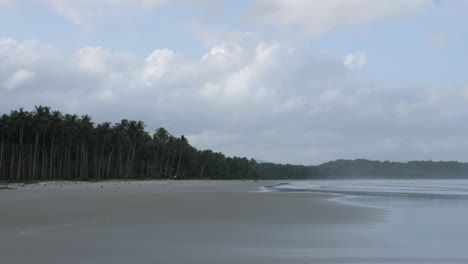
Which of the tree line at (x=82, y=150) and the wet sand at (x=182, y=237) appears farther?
the tree line at (x=82, y=150)

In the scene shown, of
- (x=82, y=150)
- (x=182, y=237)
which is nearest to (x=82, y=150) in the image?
(x=82, y=150)

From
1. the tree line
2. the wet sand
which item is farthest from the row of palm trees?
the wet sand

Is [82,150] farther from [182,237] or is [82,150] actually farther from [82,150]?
[182,237]

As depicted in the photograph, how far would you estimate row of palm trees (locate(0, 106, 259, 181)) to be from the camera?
271ft

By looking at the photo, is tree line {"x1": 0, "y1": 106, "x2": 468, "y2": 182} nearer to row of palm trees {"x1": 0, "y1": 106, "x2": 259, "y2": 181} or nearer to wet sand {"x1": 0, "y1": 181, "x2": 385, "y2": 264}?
row of palm trees {"x1": 0, "y1": 106, "x2": 259, "y2": 181}

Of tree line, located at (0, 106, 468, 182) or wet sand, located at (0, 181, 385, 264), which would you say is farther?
tree line, located at (0, 106, 468, 182)

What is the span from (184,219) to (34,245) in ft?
28.9

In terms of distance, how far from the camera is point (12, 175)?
82062mm

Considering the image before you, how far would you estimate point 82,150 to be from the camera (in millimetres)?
96125

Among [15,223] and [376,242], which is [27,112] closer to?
[15,223]

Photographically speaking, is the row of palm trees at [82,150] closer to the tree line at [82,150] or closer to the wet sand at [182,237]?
the tree line at [82,150]

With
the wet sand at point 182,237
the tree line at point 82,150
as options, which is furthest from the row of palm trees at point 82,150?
the wet sand at point 182,237

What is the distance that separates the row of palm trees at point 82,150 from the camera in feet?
271

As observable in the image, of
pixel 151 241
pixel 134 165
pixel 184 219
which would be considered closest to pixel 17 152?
pixel 134 165
